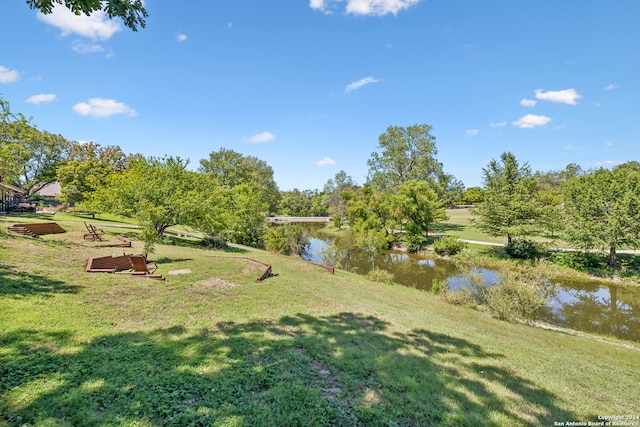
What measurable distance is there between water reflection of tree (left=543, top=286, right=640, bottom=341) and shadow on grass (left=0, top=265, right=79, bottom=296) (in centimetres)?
1937

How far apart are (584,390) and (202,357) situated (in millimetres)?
7069

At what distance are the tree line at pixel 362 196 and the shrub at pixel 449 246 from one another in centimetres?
234

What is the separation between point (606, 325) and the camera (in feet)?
44.5

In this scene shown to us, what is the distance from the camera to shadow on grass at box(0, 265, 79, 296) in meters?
6.22

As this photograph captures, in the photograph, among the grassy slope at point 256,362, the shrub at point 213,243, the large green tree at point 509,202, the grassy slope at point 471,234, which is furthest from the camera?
the grassy slope at point 471,234

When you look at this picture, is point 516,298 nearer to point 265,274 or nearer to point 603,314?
point 603,314

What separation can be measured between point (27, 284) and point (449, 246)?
31.1 meters

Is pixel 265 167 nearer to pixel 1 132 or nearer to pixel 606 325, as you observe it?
pixel 1 132

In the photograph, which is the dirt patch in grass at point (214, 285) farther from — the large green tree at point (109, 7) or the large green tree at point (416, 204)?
the large green tree at point (416, 204)

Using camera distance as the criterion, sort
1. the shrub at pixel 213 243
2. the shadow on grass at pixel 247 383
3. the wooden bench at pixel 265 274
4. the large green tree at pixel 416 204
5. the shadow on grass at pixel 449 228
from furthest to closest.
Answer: the shadow on grass at pixel 449 228 < the large green tree at pixel 416 204 < the shrub at pixel 213 243 < the wooden bench at pixel 265 274 < the shadow on grass at pixel 247 383

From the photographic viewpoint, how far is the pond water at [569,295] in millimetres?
13586

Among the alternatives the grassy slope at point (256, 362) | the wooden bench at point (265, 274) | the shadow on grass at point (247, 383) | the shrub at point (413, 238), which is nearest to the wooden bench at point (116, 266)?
the grassy slope at point (256, 362)

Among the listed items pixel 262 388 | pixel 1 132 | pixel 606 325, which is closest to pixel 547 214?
pixel 606 325

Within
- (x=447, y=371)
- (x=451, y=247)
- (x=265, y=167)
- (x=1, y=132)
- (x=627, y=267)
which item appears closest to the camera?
(x=447, y=371)
